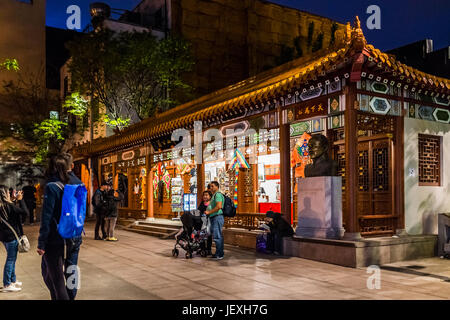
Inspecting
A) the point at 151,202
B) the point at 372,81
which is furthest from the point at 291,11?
the point at 372,81

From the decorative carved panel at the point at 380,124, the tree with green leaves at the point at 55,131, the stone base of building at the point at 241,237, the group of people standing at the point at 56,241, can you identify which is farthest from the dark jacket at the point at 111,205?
the tree with green leaves at the point at 55,131

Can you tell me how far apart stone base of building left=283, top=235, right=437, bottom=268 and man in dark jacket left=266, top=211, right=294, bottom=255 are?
18cm

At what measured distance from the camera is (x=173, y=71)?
22406 millimetres

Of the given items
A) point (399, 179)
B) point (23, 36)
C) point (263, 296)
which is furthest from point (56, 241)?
point (23, 36)

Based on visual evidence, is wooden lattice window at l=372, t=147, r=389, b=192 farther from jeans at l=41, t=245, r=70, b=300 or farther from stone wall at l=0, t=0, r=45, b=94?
stone wall at l=0, t=0, r=45, b=94

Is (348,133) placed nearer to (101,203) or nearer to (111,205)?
(111,205)

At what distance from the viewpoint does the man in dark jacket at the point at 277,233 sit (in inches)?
403

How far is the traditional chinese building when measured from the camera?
916 centimetres

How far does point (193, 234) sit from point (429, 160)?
6136 mm

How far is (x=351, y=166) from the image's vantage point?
913 cm

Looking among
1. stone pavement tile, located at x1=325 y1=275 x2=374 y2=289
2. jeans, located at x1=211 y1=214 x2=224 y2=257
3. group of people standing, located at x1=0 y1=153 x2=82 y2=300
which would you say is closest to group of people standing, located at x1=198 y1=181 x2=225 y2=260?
jeans, located at x1=211 y1=214 x2=224 y2=257

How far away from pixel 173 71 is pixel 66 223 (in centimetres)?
1854

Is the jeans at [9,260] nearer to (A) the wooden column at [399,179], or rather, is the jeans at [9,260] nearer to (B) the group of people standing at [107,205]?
(B) the group of people standing at [107,205]

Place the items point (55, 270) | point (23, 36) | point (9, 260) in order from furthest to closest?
point (23, 36), point (9, 260), point (55, 270)
